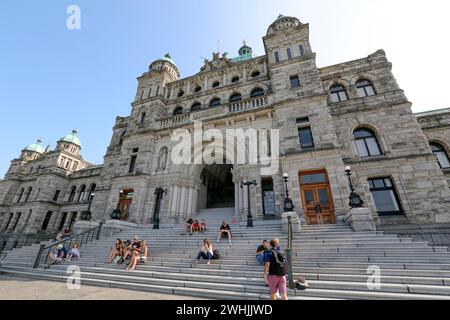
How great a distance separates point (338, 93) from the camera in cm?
1573

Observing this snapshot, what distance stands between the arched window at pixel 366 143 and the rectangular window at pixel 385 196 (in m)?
1.91

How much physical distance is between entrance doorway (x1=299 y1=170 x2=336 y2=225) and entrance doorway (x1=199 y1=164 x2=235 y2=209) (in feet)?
25.2

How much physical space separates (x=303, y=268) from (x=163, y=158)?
13.9 metres

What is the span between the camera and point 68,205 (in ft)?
86.4

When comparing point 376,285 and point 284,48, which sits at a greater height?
point 284,48

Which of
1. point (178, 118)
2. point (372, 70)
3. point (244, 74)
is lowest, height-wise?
point (178, 118)

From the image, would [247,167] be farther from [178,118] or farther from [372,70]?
[372,70]

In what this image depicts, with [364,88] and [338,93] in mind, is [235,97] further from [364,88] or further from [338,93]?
[364,88]

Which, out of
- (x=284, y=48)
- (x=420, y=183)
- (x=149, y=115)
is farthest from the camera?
(x=149, y=115)

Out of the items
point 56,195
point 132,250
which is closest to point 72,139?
point 56,195

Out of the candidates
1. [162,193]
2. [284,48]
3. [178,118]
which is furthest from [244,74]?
[162,193]

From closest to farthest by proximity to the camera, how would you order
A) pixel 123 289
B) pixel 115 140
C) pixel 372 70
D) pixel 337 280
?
pixel 337 280, pixel 123 289, pixel 372 70, pixel 115 140

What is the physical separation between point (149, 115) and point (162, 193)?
851 centimetres

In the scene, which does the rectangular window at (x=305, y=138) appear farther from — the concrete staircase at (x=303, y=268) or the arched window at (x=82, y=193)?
the arched window at (x=82, y=193)
